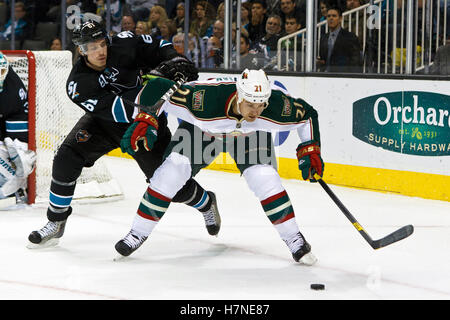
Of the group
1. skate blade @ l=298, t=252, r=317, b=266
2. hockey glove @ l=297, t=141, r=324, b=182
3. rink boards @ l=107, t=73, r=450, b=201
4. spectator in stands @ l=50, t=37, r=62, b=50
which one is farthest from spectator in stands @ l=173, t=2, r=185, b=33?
skate blade @ l=298, t=252, r=317, b=266

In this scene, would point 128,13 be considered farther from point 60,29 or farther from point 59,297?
point 59,297

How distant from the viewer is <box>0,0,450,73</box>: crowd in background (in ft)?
20.4

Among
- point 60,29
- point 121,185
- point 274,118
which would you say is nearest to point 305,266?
point 274,118

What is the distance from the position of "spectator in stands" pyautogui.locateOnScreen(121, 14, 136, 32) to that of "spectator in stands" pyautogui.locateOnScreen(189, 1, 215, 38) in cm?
75

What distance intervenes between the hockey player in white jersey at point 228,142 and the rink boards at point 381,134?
194 cm

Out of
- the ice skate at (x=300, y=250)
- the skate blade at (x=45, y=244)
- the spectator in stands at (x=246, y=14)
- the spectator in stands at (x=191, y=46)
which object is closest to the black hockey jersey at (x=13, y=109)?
the skate blade at (x=45, y=244)

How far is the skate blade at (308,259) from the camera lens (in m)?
Result: 3.77

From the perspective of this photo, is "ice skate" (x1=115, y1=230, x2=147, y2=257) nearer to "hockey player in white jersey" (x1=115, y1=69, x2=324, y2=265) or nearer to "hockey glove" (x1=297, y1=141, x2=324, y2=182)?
"hockey player in white jersey" (x1=115, y1=69, x2=324, y2=265)

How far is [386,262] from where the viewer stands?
3867 mm

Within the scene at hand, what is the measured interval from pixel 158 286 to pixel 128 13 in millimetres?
5127

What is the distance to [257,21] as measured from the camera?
6.91m

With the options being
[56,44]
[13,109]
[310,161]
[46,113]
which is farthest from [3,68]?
[56,44]

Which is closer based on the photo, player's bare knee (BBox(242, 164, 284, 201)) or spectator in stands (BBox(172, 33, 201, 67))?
player's bare knee (BBox(242, 164, 284, 201))

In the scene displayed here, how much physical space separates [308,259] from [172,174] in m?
0.67
